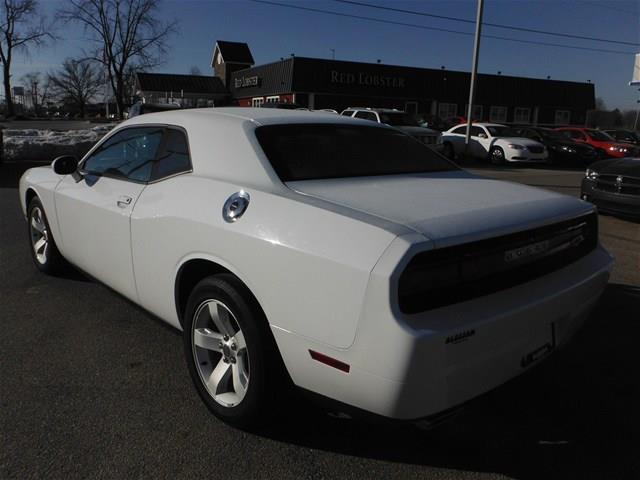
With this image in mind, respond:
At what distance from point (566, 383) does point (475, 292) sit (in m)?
1.44

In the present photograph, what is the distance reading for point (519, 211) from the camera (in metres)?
2.38

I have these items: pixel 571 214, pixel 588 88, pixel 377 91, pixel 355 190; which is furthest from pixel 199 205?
pixel 588 88

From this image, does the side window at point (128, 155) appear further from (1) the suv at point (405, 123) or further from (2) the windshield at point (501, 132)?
(2) the windshield at point (501, 132)

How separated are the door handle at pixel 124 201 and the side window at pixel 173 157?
207mm

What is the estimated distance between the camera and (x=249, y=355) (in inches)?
92.0

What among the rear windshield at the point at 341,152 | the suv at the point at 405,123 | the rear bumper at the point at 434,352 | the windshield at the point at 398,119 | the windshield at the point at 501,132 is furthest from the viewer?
the windshield at the point at 501,132

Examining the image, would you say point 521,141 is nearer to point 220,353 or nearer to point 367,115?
point 367,115

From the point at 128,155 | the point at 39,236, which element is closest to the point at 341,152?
the point at 128,155

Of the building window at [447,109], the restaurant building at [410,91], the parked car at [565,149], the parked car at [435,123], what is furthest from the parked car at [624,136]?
the building window at [447,109]

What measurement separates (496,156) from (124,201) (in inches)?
700

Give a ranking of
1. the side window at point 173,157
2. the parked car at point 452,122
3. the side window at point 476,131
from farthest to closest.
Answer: the parked car at point 452,122 < the side window at point 476,131 < the side window at point 173,157

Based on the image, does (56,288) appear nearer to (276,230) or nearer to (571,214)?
(276,230)

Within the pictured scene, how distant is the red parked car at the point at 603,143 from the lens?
19469 millimetres

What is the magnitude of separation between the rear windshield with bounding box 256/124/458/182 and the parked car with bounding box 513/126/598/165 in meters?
18.6
